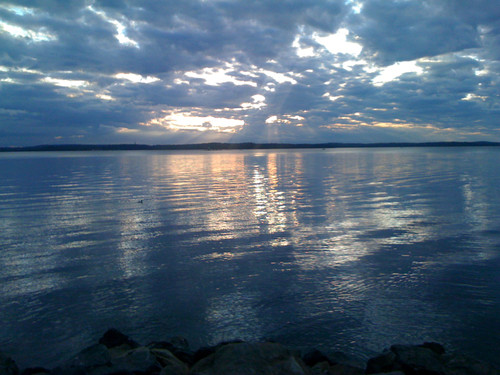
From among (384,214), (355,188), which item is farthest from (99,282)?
(355,188)

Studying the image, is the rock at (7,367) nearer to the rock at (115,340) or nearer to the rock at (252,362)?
the rock at (115,340)

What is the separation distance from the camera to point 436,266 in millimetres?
11641

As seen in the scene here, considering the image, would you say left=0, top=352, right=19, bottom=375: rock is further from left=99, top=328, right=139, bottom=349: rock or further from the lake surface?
left=99, top=328, right=139, bottom=349: rock

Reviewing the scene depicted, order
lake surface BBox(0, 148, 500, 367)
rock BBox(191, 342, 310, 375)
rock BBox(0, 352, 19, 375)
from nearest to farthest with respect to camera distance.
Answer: rock BBox(191, 342, 310, 375), rock BBox(0, 352, 19, 375), lake surface BBox(0, 148, 500, 367)

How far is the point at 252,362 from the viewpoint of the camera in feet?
19.2

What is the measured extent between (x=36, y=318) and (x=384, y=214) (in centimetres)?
1571

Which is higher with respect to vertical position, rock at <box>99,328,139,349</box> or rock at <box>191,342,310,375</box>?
rock at <box>191,342,310,375</box>


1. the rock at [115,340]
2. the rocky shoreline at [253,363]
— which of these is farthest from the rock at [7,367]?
the rock at [115,340]

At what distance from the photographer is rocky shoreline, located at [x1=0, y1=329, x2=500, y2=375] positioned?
5.80 m

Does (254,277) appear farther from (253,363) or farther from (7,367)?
(7,367)

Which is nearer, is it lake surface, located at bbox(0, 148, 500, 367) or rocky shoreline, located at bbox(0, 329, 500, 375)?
rocky shoreline, located at bbox(0, 329, 500, 375)

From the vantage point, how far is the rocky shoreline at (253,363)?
580 centimetres

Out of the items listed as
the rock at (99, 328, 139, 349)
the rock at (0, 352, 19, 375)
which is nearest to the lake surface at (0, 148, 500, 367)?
the rock at (99, 328, 139, 349)

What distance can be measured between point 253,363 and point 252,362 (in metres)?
0.02
